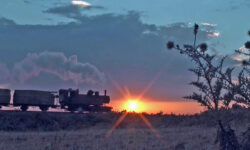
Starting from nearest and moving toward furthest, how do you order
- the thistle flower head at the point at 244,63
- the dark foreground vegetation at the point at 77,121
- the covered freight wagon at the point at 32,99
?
the thistle flower head at the point at 244,63, the dark foreground vegetation at the point at 77,121, the covered freight wagon at the point at 32,99

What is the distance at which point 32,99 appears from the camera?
44906 mm

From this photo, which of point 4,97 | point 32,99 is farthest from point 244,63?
point 32,99

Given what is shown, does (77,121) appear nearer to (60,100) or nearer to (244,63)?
(60,100)

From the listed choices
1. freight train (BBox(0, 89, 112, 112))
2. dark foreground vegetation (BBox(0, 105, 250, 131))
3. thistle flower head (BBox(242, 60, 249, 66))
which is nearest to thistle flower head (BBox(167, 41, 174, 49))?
thistle flower head (BBox(242, 60, 249, 66))

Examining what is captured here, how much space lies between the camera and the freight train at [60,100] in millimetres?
44281

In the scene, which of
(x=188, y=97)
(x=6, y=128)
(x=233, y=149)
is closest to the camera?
(x=188, y=97)

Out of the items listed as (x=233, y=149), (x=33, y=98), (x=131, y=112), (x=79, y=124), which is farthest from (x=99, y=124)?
(x=233, y=149)

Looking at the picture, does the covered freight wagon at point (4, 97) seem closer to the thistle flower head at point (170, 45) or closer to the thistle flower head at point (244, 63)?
the thistle flower head at point (170, 45)

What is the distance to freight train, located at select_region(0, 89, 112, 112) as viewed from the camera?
44281 millimetres

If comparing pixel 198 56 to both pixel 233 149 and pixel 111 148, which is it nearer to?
pixel 233 149

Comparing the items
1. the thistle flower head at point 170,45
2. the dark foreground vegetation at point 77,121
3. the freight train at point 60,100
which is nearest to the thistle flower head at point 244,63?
the thistle flower head at point 170,45

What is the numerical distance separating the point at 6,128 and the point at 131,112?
14.4m

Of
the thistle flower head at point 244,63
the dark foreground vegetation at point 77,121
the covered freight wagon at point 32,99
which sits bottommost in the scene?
the dark foreground vegetation at point 77,121

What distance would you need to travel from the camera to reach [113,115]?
1494 inches
